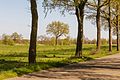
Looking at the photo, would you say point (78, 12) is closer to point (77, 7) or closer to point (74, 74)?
point (77, 7)

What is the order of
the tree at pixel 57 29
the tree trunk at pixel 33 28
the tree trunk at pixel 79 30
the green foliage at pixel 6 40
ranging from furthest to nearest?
the tree at pixel 57 29 → the green foliage at pixel 6 40 → the tree trunk at pixel 79 30 → the tree trunk at pixel 33 28

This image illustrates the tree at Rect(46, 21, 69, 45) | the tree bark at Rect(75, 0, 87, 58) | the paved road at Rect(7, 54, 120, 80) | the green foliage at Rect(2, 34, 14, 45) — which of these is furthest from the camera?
the tree at Rect(46, 21, 69, 45)

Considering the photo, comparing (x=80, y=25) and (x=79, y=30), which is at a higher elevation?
(x=80, y=25)

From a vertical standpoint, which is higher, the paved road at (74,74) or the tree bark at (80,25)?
the tree bark at (80,25)

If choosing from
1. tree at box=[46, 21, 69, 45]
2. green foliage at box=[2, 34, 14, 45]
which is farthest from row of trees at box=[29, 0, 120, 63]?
tree at box=[46, 21, 69, 45]

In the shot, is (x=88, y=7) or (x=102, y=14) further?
(x=102, y=14)

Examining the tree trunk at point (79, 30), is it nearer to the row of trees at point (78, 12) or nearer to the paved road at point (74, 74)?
the row of trees at point (78, 12)

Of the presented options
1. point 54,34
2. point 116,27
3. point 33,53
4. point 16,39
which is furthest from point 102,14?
point 54,34

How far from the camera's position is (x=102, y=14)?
52688mm

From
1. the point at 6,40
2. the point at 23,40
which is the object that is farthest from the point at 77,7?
the point at 23,40

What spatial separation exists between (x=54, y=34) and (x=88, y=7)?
85.7 meters

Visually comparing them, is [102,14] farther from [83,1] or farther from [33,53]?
[33,53]

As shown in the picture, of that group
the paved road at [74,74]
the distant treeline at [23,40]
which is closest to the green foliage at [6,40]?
the distant treeline at [23,40]

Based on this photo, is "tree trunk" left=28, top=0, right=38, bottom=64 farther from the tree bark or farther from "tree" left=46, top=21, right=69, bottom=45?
"tree" left=46, top=21, right=69, bottom=45
